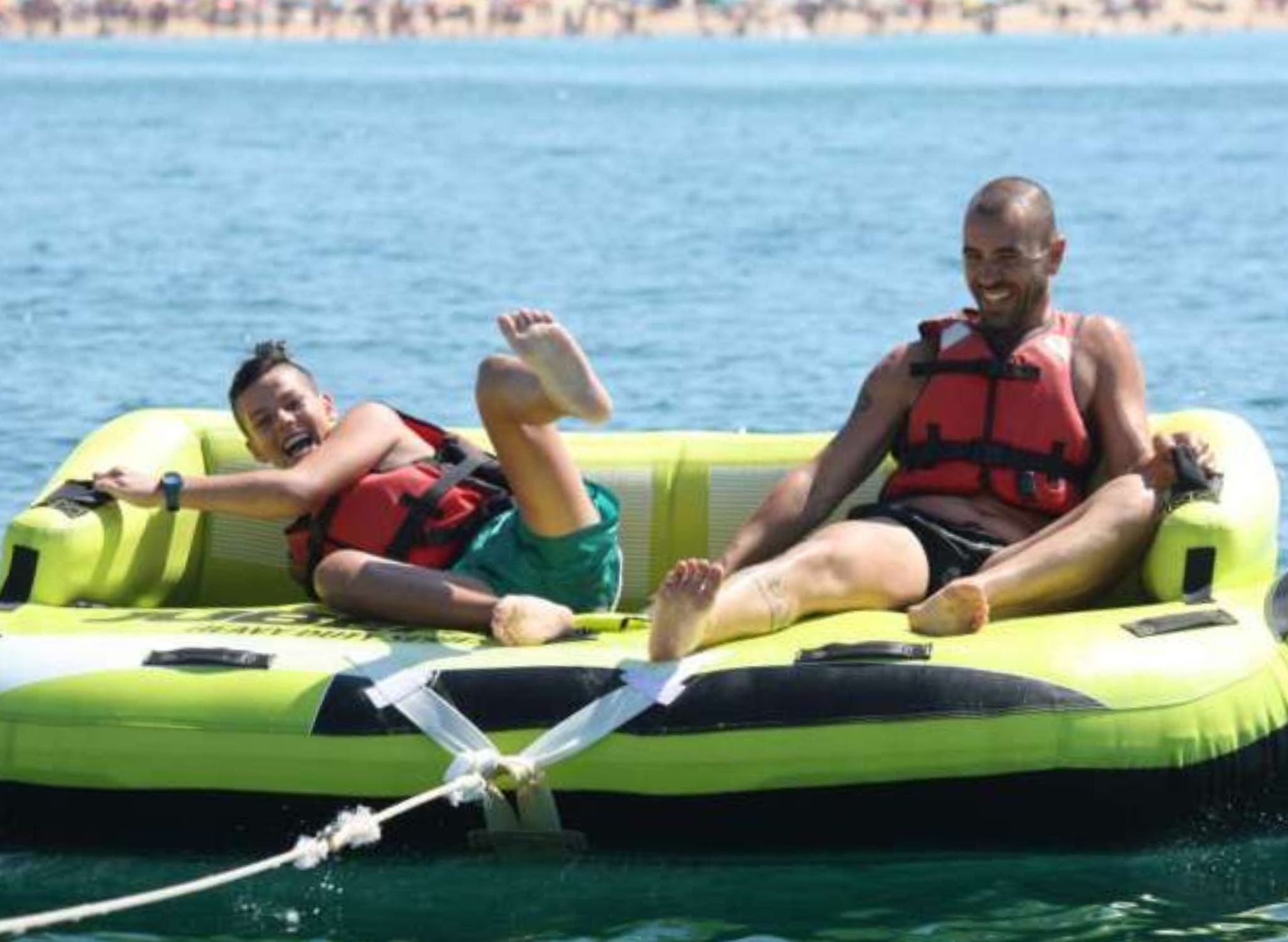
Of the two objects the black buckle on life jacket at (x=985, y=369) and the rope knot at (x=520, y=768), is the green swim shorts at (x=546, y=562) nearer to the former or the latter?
the rope knot at (x=520, y=768)

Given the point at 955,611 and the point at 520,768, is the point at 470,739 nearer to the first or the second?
the point at 520,768

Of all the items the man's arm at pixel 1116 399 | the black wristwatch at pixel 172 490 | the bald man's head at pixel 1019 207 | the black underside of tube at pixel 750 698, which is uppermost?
the bald man's head at pixel 1019 207

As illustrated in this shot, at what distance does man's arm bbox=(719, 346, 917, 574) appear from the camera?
267 inches

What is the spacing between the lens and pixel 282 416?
677 cm

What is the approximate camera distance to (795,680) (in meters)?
5.97

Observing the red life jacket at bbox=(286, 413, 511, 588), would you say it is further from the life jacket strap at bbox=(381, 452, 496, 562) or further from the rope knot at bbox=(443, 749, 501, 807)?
the rope knot at bbox=(443, 749, 501, 807)

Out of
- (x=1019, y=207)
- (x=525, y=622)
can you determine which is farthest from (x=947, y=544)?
(x=525, y=622)

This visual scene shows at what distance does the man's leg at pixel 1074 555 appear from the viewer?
6387 millimetres

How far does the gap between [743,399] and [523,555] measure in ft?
26.2

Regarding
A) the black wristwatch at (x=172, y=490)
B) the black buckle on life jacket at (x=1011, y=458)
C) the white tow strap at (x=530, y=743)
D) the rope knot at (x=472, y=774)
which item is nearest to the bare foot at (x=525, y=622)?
the white tow strap at (x=530, y=743)

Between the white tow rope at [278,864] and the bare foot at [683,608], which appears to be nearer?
the white tow rope at [278,864]

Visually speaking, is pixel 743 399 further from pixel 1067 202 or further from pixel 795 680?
pixel 1067 202

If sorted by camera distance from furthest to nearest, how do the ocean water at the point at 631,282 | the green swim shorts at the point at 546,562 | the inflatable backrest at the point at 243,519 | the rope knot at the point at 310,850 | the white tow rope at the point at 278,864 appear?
1. the inflatable backrest at the point at 243,519
2. the green swim shorts at the point at 546,562
3. the ocean water at the point at 631,282
4. the rope knot at the point at 310,850
5. the white tow rope at the point at 278,864

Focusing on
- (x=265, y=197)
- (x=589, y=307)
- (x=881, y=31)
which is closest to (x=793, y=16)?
(x=881, y=31)
